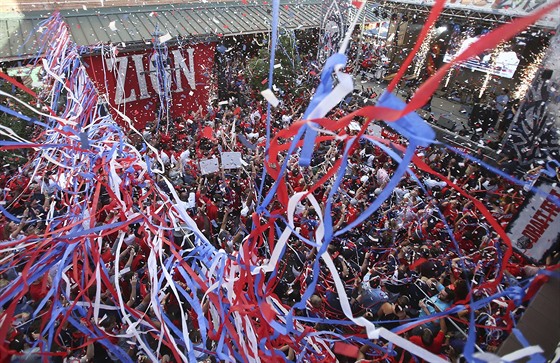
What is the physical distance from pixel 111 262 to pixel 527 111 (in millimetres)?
9829

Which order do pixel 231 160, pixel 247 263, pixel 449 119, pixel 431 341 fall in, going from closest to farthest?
pixel 247 263 → pixel 431 341 → pixel 231 160 → pixel 449 119

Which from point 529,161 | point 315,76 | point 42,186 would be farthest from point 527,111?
point 42,186

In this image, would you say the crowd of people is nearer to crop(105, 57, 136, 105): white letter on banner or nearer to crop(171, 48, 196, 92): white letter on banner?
crop(105, 57, 136, 105): white letter on banner

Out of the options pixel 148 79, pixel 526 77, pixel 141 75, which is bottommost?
pixel 148 79

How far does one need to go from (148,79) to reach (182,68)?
3.96 feet

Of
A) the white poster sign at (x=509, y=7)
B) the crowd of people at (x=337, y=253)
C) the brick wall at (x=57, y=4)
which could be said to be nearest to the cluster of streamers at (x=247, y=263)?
the crowd of people at (x=337, y=253)

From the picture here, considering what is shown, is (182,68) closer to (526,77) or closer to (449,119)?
(449,119)

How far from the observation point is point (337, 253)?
4941mm

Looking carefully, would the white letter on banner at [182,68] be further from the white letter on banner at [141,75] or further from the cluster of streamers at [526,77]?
the cluster of streamers at [526,77]

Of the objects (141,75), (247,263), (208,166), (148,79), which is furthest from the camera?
(148,79)

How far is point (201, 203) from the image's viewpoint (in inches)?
231

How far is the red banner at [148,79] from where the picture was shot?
32.9ft

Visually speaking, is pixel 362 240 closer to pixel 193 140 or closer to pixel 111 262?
pixel 111 262

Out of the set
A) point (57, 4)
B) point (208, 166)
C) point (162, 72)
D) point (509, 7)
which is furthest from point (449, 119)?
point (57, 4)
